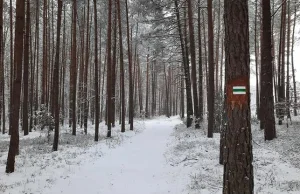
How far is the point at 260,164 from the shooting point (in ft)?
28.1

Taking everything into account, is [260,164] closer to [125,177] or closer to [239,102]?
[125,177]

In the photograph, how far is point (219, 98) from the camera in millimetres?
17672

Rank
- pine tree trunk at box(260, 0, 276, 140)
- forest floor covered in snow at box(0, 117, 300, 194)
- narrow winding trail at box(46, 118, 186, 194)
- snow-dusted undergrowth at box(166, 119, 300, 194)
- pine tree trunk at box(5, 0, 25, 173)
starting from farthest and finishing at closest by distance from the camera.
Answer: pine tree trunk at box(260, 0, 276, 140) → pine tree trunk at box(5, 0, 25, 173) → narrow winding trail at box(46, 118, 186, 194) → forest floor covered in snow at box(0, 117, 300, 194) → snow-dusted undergrowth at box(166, 119, 300, 194)

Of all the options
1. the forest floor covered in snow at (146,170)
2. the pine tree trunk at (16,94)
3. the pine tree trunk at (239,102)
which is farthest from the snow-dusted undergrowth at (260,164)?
the pine tree trunk at (16,94)

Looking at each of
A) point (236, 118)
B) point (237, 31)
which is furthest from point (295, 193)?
point (237, 31)

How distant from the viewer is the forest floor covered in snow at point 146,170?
7270 millimetres

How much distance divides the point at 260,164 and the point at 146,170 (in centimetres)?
357

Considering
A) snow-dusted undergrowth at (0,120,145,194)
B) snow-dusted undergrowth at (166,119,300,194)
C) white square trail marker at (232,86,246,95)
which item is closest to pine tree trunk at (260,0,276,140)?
snow-dusted undergrowth at (166,119,300,194)

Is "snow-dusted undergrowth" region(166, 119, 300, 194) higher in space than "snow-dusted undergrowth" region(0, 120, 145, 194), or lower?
higher

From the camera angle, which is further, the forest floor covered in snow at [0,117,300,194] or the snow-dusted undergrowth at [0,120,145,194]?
the snow-dusted undergrowth at [0,120,145,194]

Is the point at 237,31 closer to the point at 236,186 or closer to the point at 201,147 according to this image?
the point at 236,186

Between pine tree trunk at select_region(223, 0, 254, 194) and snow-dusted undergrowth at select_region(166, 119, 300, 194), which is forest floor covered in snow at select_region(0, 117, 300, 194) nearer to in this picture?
snow-dusted undergrowth at select_region(166, 119, 300, 194)

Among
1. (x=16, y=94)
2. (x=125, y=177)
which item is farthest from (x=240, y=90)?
(x=16, y=94)

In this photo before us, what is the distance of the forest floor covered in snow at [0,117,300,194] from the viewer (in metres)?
7.27
